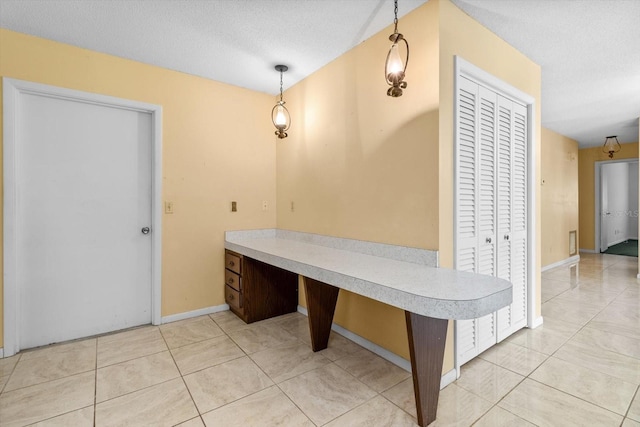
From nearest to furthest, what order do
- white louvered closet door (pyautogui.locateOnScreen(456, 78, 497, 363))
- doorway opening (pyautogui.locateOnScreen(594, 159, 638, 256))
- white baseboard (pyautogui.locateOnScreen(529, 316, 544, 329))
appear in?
1. white louvered closet door (pyautogui.locateOnScreen(456, 78, 497, 363))
2. white baseboard (pyautogui.locateOnScreen(529, 316, 544, 329))
3. doorway opening (pyautogui.locateOnScreen(594, 159, 638, 256))

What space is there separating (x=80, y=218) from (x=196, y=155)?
1.14 m

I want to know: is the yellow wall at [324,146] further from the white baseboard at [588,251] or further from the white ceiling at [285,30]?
the white baseboard at [588,251]

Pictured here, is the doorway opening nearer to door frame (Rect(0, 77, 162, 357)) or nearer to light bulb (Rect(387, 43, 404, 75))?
light bulb (Rect(387, 43, 404, 75))

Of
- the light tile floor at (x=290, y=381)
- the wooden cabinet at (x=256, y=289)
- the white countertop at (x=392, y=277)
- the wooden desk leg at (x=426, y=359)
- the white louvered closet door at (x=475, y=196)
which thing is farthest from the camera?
the wooden cabinet at (x=256, y=289)

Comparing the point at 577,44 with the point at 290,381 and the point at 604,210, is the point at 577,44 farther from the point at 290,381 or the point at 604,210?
the point at 604,210

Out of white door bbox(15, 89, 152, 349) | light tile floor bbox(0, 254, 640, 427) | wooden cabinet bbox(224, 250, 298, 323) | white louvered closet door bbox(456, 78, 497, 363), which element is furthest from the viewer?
wooden cabinet bbox(224, 250, 298, 323)

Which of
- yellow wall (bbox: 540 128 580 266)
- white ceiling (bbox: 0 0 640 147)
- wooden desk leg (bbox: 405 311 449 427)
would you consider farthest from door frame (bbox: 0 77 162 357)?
yellow wall (bbox: 540 128 580 266)

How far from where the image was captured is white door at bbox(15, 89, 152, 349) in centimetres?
244

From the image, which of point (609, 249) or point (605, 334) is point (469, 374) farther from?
point (609, 249)

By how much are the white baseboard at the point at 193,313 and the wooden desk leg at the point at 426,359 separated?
2.33 meters

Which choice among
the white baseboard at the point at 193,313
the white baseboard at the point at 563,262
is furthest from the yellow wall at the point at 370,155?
the white baseboard at the point at 563,262

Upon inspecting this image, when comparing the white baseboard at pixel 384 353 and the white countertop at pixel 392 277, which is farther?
Result: the white baseboard at pixel 384 353

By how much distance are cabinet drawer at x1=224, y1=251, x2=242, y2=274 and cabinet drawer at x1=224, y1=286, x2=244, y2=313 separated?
0.23 meters

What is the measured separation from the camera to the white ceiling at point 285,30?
2.02 meters
